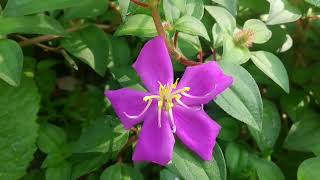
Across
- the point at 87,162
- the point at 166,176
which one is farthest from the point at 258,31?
the point at 87,162

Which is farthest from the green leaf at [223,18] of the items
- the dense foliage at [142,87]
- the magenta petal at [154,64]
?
the magenta petal at [154,64]

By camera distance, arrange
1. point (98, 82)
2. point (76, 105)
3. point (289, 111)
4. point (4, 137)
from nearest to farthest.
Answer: point (4, 137) → point (289, 111) → point (76, 105) → point (98, 82)

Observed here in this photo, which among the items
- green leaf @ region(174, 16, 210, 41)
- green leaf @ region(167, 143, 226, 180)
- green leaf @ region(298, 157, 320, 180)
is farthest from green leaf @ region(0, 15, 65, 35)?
green leaf @ region(298, 157, 320, 180)

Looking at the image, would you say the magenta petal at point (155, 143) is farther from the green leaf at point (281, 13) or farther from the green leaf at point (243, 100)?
the green leaf at point (281, 13)

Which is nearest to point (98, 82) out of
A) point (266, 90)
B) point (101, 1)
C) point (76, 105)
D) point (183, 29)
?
point (76, 105)

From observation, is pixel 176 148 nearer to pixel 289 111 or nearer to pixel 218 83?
pixel 218 83
